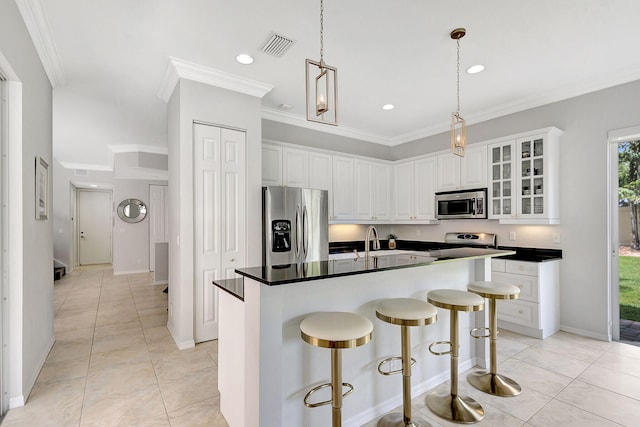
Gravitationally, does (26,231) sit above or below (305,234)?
above

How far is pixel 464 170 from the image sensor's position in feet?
14.2

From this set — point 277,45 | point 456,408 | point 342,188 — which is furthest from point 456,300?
point 342,188

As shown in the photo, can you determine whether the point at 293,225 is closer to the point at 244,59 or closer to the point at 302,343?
the point at 244,59

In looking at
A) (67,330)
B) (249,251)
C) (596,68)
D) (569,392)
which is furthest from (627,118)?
(67,330)

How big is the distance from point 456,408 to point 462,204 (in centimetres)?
285

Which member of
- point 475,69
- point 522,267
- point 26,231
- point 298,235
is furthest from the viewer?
point 298,235

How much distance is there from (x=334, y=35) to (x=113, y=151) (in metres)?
5.77

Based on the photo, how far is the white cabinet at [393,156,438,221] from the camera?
478 cm

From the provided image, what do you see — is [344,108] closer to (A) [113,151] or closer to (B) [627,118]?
(B) [627,118]

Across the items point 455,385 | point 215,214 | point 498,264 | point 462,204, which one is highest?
point 462,204

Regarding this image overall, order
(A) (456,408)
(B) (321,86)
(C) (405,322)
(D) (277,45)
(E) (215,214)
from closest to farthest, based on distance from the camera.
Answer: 1. (C) (405,322)
2. (A) (456,408)
3. (D) (277,45)
4. (E) (215,214)
5. (B) (321,86)

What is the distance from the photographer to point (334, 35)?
8.41ft

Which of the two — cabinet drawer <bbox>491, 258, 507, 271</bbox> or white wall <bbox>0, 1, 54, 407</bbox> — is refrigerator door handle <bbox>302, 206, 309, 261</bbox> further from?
white wall <bbox>0, 1, 54, 407</bbox>

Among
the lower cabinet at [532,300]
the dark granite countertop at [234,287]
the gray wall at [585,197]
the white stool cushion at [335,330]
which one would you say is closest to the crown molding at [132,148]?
the dark granite countertop at [234,287]
